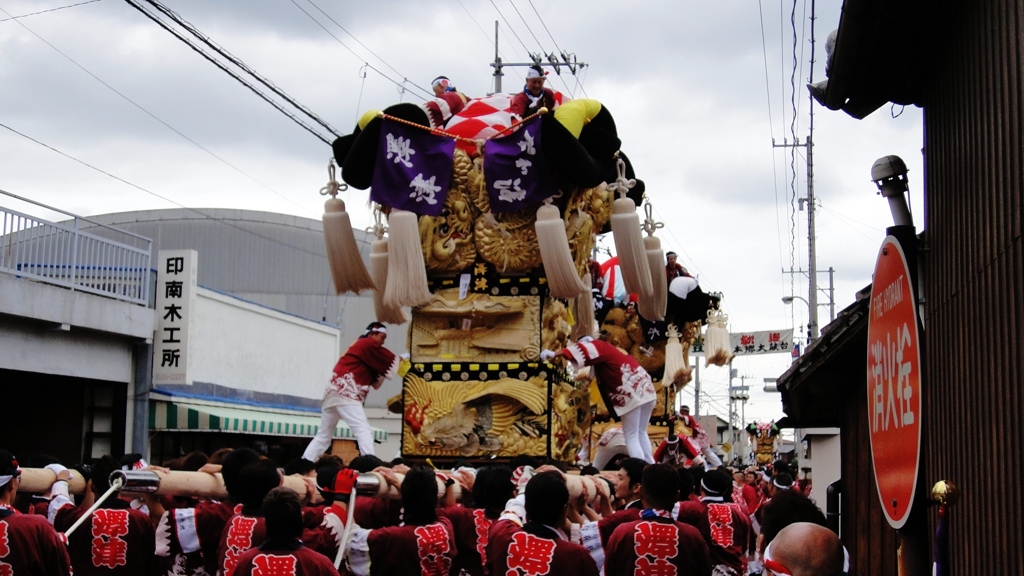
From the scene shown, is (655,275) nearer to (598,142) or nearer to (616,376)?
(616,376)

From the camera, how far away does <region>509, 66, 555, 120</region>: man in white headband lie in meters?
9.30

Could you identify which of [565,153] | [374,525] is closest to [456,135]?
[565,153]

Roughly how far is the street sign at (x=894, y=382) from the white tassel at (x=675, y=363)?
851cm

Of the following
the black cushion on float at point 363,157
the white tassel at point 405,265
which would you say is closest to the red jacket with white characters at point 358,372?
the white tassel at point 405,265

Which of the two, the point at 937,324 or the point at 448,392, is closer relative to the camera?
the point at 937,324

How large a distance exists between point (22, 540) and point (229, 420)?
12366 millimetres

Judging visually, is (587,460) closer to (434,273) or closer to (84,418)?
(434,273)

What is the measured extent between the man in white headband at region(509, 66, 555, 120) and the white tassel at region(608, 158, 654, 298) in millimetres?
815

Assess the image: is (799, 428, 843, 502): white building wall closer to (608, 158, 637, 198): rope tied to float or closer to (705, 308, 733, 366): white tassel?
(705, 308, 733, 366): white tassel

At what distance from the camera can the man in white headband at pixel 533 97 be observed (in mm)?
9297

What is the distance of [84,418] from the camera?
52.3ft

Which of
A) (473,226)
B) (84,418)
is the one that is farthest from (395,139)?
(84,418)

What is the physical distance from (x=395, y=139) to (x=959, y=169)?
17.9 feet

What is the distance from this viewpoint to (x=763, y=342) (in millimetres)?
47875
